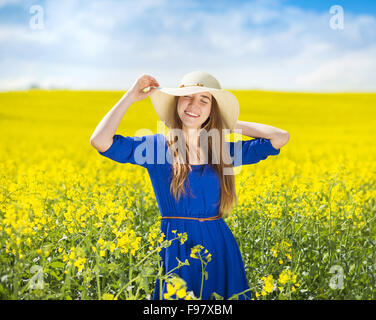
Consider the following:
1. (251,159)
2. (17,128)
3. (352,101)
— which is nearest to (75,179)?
(251,159)

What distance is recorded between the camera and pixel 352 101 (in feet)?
78.1

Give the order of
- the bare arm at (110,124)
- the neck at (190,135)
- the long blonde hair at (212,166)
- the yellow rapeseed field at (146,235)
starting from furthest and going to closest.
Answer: the neck at (190,135) < the long blonde hair at (212,166) < the bare arm at (110,124) < the yellow rapeseed field at (146,235)

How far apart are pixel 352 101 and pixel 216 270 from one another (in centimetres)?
2385

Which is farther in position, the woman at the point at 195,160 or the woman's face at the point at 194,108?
the woman's face at the point at 194,108

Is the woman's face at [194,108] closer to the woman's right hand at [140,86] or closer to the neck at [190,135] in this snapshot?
the neck at [190,135]

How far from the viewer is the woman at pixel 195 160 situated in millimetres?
2123

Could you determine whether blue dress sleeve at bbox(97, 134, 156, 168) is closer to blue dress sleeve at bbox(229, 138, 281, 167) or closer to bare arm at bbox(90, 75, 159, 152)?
bare arm at bbox(90, 75, 159, 152)

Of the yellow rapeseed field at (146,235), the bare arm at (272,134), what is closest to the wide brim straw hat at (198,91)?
the bare arm at (272,134)

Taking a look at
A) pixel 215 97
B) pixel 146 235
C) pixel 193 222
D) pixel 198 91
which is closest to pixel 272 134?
pixel 215 97

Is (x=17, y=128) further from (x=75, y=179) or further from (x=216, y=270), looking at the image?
(x=216, y=270)

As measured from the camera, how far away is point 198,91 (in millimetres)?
2150

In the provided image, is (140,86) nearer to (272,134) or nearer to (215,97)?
(215,97)

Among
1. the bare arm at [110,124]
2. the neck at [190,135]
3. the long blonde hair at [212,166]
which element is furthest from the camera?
the neck at [190,135]

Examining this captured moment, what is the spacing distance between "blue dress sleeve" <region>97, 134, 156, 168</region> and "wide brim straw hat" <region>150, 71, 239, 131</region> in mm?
213
